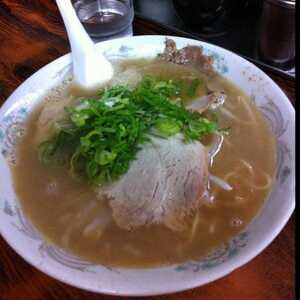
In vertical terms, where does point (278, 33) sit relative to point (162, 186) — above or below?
above

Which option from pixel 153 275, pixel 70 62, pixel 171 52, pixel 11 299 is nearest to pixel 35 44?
pixel 70 62

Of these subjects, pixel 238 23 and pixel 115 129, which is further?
pixel 238 23

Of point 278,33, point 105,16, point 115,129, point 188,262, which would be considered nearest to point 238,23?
point 278,33

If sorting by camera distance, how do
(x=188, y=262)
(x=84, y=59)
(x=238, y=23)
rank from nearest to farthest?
(x=188, y=262), (x=84, y=59), (x=238, y=23)

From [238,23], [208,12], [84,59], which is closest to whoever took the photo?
[84,59]

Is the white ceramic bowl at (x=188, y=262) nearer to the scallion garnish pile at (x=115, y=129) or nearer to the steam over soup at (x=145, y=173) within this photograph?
the steam over soup at (x=145, y=173)

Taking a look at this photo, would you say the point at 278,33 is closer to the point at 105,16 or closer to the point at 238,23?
the point at 238,23
